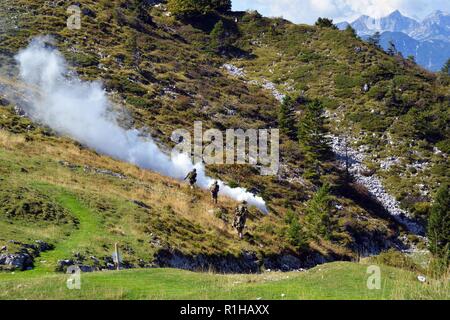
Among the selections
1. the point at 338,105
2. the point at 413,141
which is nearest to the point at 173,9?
the point at 338,105

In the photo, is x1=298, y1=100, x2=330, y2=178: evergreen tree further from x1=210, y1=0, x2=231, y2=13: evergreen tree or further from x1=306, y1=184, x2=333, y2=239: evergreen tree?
x1=210, y1=0, x2=231, y2=13: evergreen tree

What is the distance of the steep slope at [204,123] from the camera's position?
32.8m

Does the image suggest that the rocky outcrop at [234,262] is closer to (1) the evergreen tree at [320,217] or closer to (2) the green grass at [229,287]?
(1) the evergreen tree at [320,217]

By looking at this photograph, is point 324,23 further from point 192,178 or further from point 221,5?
point 192,178

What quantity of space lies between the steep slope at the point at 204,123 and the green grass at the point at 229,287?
26.2ft

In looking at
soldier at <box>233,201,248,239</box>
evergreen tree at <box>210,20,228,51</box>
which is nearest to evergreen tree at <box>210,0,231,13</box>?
evergreen tree at <box>210,20,228,51</box>

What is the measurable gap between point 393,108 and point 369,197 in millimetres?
24251

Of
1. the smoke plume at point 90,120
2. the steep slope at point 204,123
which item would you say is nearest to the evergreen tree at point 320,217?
the steep slope at point 204,123

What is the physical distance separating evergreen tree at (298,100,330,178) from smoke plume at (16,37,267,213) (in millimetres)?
18614

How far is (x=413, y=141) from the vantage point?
77.0 meters

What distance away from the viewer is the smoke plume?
167 feet

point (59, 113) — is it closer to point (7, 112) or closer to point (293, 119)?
point (7, 112)

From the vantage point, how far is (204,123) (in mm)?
70688

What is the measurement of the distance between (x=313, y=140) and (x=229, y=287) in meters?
55.1
